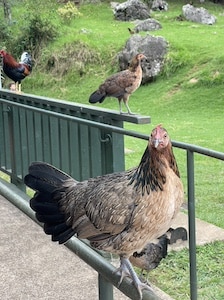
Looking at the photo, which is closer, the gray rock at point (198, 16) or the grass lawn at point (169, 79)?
the grass lawn at point (169, 79)

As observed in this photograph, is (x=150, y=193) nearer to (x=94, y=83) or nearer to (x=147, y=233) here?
(x=147, y=233)

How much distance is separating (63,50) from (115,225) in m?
16.0

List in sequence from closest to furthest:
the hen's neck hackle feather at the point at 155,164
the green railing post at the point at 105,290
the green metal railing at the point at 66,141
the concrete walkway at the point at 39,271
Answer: the hen's neck hackle feather at the point at 155,164 → the green railing post at the point at 105,290 → the green metal railing at the point at 66,141 → the concrete walkway at the point at 39,271

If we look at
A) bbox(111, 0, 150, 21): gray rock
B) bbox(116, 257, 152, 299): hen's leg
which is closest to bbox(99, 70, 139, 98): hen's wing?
bbox(116, 257, 152, 299): hen's leg

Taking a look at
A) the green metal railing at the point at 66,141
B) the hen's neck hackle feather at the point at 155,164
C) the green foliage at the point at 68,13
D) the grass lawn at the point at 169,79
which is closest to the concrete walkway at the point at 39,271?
the green metal railing at the point at 66,141

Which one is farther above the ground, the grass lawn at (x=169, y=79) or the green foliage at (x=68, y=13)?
the green foliage at (x=68, y=13)

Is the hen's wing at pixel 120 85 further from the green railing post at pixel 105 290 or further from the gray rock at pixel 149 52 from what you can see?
the gray rock at pixel 149 52

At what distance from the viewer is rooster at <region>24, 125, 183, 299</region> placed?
2.41 m

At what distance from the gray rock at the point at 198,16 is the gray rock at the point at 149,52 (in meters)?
4.25

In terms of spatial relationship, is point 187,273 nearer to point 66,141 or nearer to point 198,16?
point 66,141

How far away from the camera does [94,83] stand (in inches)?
660

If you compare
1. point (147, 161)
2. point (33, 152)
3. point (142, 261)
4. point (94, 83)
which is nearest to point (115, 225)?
point (147, 161)

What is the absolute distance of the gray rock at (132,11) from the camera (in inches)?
837

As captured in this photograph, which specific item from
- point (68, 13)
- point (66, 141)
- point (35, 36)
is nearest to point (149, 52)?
point (35, 36)
